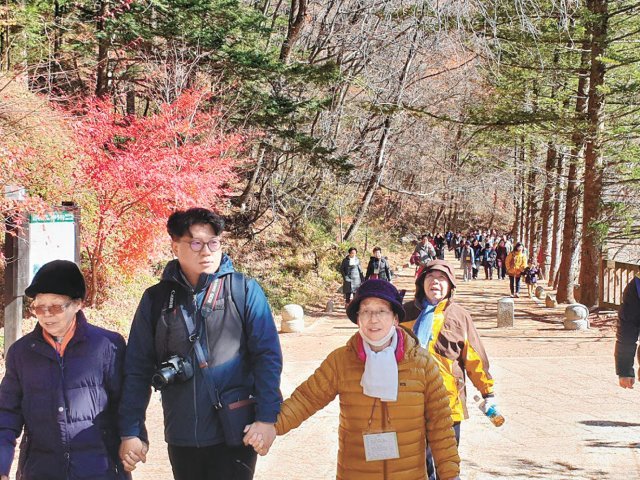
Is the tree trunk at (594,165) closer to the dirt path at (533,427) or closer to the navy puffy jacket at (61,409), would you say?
the dirt path at (533,427)

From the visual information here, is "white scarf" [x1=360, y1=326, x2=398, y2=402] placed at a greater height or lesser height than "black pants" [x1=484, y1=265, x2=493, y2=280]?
greater

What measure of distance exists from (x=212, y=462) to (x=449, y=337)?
1839 mm

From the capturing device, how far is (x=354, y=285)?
19.0m

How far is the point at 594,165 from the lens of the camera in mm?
17172

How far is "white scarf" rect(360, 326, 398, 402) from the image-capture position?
127 inches

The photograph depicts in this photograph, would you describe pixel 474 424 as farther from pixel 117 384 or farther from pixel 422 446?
pixel 117 384

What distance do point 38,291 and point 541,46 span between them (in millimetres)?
16128

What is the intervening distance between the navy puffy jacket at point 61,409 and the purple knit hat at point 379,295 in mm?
1181

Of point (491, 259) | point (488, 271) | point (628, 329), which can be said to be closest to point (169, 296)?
point (628, 329)

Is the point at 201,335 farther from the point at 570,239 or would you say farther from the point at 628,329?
the point at 570,239

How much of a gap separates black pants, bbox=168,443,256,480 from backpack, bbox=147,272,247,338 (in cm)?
57

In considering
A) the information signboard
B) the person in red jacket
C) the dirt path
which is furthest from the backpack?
the information signboard

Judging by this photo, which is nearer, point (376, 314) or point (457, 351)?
point (376, 314)

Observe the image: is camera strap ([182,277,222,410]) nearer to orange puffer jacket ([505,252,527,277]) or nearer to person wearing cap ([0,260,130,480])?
person wearing cap ([0,260,130,480])
